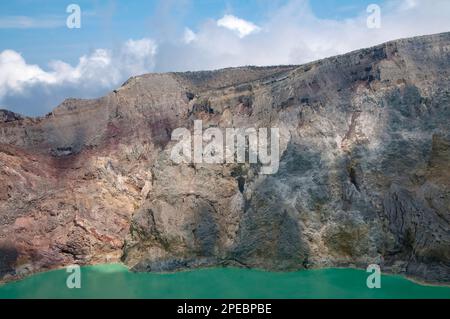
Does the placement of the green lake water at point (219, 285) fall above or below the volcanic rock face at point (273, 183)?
below

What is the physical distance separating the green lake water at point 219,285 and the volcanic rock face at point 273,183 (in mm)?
1042

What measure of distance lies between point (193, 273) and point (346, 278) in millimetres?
9204

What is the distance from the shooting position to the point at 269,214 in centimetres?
3488

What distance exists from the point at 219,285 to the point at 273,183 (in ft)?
27.1

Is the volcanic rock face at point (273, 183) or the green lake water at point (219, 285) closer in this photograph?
the green lake water at point (219, 285)

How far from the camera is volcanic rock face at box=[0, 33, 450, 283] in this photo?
1277 inches

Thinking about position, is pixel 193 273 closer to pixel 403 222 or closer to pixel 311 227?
pixel 311 227

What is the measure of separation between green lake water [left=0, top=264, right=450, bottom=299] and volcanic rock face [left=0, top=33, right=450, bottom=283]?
1042 mm

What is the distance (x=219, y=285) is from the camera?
3084 centimetres

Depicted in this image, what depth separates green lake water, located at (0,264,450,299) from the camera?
92.5ft

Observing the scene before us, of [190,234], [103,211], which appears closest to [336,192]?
[190,234]

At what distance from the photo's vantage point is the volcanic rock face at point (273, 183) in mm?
32438

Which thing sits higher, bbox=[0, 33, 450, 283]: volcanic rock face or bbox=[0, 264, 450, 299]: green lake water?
bbox=[0, 33, 450, 283]: volcanic rock face

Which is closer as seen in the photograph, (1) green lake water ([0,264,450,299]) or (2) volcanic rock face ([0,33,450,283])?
(1) green lake water ([0,264,450,299])
